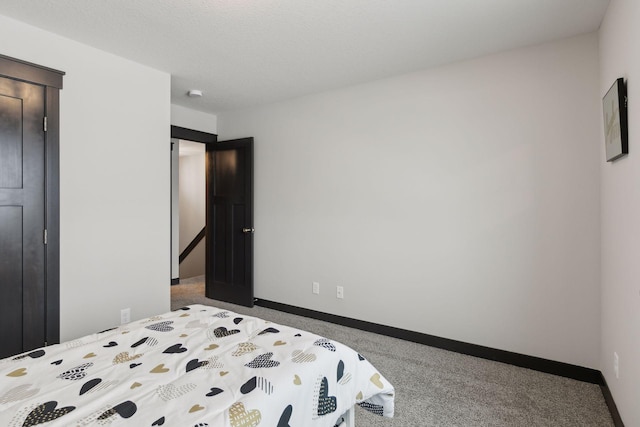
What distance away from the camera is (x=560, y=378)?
257 cm

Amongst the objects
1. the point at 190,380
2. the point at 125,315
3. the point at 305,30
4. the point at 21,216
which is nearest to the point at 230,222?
the point at 125,315

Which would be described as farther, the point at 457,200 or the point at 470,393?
the point at 457,200

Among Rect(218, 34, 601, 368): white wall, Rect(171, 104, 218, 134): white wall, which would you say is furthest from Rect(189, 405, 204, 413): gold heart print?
Rect(171, 104, 218, 134): white wall

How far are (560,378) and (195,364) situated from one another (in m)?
2.60

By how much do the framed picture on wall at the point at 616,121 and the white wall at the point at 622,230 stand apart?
1.7 inches

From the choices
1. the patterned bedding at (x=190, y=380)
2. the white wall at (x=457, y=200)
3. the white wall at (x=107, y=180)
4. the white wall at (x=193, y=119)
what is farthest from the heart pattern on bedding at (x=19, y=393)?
the white wall at (x=193, y=119)

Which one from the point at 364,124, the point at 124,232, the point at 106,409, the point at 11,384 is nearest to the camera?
the point at 106,409

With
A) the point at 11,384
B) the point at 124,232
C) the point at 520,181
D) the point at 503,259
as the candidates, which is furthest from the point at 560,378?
the point at 124,232

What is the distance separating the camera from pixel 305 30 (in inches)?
97.9

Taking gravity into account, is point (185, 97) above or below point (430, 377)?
above

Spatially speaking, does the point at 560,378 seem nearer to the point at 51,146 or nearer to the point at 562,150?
the point at 562,150

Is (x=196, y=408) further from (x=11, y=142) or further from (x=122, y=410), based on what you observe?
(x=11, y=142)

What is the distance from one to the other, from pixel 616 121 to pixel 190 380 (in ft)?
8.11

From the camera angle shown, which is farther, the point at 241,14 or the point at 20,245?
the point at 20,245
